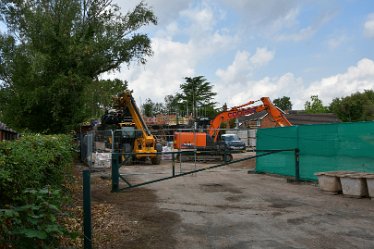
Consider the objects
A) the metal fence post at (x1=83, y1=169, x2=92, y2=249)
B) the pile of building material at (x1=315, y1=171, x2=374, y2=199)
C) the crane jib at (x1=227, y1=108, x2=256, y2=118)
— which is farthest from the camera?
the crane jib at (x1=227, y1=108, x2=256, y2=118)

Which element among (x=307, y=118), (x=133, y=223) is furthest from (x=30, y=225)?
(x=307, y=118)

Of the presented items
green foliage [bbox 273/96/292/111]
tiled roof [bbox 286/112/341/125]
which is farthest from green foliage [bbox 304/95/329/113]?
green foliage [bbox 273/96/292/111]

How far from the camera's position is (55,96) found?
19031mm

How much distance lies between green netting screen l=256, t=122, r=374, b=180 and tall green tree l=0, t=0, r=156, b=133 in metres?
9.16

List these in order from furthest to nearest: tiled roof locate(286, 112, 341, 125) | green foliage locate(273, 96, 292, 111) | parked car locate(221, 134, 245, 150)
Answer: green foliage locate(273, 96, 292, 111), tiled roof locate(286, 112, 341, 125), parked car locate(221, 134, 245, 150)

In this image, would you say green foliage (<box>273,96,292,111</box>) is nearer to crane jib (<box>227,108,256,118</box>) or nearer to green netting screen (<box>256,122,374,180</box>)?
crane jib (<box>227,108,256,118</box>)

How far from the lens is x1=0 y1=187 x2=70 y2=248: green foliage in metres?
3.63

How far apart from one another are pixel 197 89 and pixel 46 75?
266 ft

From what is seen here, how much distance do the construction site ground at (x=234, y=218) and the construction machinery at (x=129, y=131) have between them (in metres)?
10.8

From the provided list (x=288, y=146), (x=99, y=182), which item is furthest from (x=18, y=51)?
(x=288, y=146)

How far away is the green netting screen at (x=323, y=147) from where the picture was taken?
40.6 ft

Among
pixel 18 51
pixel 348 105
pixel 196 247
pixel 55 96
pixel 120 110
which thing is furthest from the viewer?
pixel 348 105

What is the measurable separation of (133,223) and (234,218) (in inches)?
81.3

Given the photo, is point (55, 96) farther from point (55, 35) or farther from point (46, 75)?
point (55, 35)
